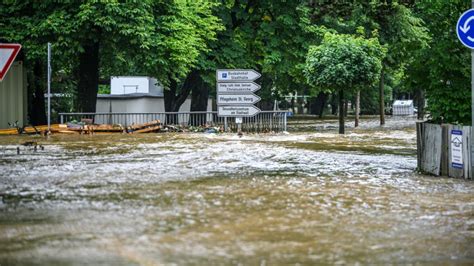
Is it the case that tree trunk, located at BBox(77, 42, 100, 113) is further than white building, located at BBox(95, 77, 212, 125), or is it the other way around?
white building, located at BBox(95, 77, 212, 125)

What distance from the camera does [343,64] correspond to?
3362 cm

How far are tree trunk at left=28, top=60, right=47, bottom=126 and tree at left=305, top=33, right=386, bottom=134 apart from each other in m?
13.1

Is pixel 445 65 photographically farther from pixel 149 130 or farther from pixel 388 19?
pixel 388 19

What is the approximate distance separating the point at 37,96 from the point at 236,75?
12999 mm

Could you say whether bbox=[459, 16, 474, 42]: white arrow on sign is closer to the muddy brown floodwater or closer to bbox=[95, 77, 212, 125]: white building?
the muddy brown floodwater

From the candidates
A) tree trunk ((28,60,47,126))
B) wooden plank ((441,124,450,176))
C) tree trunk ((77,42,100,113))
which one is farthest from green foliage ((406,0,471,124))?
tree trunk ((28,60,47,126))

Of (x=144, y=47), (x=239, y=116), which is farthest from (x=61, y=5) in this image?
(x=239, y=116)

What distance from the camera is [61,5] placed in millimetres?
33750

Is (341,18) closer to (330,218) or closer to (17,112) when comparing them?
(17,112)

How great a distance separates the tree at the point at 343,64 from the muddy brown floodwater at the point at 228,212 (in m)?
15.5

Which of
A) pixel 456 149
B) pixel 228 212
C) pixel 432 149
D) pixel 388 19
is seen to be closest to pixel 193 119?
pixel 388 19

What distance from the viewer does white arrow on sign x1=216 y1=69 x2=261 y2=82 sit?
30.2m

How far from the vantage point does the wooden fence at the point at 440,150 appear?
14.4 metres

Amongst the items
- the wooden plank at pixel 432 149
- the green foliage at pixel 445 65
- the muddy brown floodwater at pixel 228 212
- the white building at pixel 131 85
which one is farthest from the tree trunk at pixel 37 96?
the wooden plank at pixel 432 149
